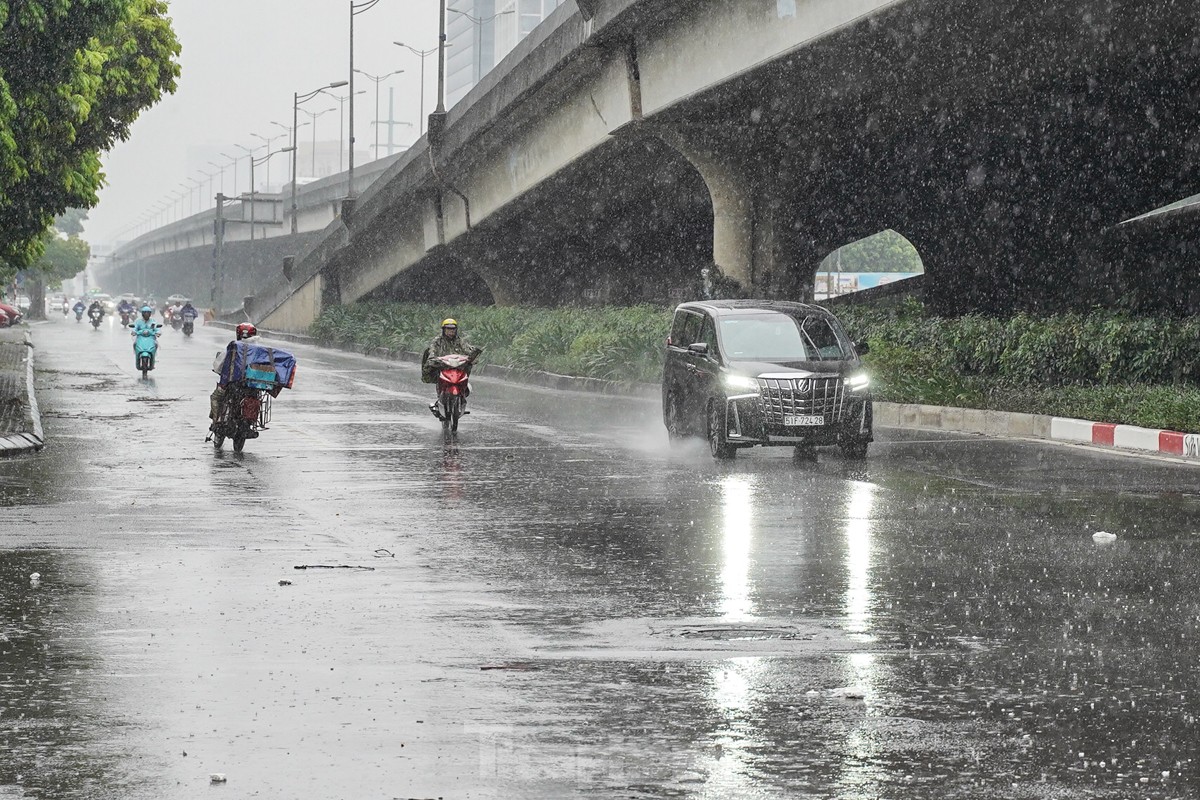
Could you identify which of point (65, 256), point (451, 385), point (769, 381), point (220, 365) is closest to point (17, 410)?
point (220, 365)

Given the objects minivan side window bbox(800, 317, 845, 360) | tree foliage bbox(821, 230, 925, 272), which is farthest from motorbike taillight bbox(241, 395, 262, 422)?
tree foliage bbox(821, 230, 925, 272)

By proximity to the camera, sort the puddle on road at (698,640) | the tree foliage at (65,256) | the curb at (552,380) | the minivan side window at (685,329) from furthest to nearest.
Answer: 1. the tree foliage at (65,256)
2. the curb at (552,380)
3. the minivan side window at (685,329)
4. the puddle on road at (698,640)

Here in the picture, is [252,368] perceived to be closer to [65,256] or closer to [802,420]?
[802,420]

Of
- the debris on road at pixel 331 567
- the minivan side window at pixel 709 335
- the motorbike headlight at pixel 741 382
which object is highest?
the minivan side window at pixel 709 335

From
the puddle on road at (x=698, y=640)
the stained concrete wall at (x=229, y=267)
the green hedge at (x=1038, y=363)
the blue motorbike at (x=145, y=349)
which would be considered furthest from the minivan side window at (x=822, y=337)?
the stained concrete wall at (x=229, y=267)

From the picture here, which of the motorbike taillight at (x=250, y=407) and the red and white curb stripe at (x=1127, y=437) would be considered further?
the motorbike taillight at (x=250, y=407)

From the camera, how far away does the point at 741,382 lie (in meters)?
19.2

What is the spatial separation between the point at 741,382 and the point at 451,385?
508 cm

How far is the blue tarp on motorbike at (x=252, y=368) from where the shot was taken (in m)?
19.9

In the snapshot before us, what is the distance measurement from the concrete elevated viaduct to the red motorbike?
6.96m

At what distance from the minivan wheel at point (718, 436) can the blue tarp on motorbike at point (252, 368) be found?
456 centimetres

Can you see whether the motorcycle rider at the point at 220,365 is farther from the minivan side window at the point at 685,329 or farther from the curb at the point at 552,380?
the curb at the point at 552,380

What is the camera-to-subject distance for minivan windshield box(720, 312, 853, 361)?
20.3m

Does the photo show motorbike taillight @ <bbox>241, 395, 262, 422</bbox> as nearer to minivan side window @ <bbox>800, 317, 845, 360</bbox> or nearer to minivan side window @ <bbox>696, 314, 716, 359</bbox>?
minivan side window @ <bbox>696, 314, 716, 359</bbox>
